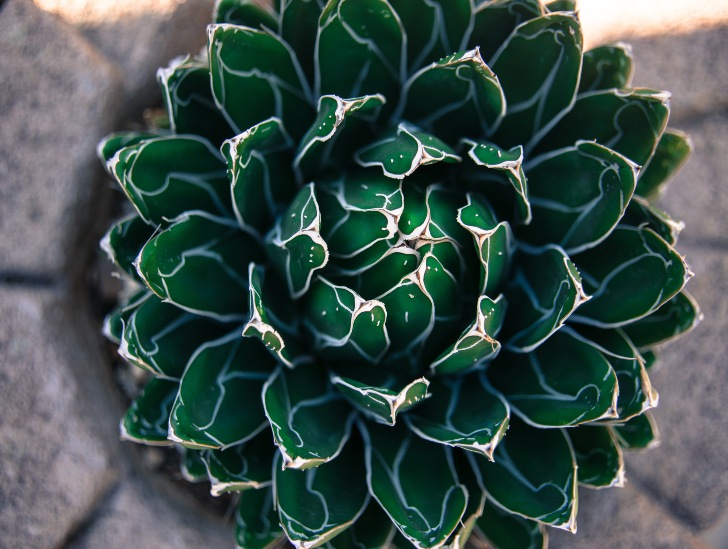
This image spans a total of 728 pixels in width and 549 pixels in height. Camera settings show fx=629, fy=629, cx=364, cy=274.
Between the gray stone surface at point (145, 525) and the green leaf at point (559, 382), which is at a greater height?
the green leaf at point (559, 382)

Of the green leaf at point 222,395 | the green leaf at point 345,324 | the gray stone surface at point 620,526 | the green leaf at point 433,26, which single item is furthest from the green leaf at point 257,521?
the green leaf at point 433,26

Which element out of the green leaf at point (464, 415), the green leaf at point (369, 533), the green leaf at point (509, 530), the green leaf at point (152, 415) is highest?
the green leaf at point (152, 415)

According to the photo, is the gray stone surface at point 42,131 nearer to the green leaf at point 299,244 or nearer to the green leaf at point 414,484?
the green leaf at point 299,244

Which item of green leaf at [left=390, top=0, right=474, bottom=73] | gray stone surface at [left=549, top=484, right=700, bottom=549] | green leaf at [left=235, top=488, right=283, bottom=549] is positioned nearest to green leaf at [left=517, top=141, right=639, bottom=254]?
green leaf at [left=390, top=0, right=474, bottom=73]

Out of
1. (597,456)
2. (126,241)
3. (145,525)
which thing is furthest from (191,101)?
(597,456)

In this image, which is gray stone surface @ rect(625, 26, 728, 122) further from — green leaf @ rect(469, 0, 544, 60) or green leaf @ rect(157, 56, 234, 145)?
green leaf @ rect(157, 56, 234, 145)

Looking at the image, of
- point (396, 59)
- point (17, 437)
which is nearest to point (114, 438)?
point (17, 437)

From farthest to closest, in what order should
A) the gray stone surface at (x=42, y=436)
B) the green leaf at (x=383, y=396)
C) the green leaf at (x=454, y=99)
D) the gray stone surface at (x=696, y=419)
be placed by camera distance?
the gray stone surface at (x=696, y=419), the gray stone surface at (x=42, y=436), the green leaf at (x=454, y=99), the green leaf at (x=383, y=396)
